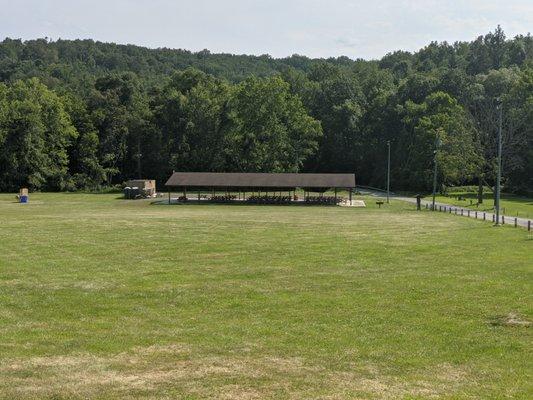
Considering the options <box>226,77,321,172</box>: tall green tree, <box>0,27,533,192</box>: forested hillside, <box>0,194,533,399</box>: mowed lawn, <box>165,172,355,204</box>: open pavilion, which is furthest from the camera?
<box>226,77,321,172</box>: tall green tree

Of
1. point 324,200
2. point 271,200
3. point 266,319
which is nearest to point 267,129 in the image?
point 271,200

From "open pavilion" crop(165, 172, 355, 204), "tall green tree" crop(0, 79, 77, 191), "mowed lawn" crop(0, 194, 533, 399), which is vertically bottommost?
"mowed lawn" crop(0, 194, 533, 399)

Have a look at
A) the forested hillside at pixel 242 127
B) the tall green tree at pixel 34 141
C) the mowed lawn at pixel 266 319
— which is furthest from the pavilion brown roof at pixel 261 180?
the mowed lawn at pixel 266 319

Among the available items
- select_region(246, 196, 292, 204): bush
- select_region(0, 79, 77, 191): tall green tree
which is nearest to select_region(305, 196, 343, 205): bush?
select_region(246, 196, 292, 204): bush

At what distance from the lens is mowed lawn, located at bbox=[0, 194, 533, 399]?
1038cm

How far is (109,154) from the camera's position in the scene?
9544 centimetres

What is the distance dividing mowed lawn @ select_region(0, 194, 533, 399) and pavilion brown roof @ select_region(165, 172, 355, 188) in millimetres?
39336

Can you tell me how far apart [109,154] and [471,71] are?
308 feet

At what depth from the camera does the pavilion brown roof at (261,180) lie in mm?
69375

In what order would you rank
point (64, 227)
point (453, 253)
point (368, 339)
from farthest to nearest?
point (64, 227)
point (453, 253)
point (368, 339)

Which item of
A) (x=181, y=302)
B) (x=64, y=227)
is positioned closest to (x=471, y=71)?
(x=64, y=227)

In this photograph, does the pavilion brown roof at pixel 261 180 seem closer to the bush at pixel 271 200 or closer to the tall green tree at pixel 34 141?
the bush at pixel 271 200

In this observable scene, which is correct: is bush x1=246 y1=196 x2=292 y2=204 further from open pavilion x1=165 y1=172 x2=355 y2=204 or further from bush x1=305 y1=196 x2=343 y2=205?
bush x1=305 y1=196 x2=343 y2=205

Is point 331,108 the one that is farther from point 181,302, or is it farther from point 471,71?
point 181,302
